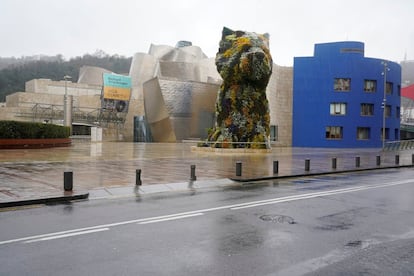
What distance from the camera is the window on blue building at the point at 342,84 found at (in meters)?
58.8

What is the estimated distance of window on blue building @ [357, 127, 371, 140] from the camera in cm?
5881

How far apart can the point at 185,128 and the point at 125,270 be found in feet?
193

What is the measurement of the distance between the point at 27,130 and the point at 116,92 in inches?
1432

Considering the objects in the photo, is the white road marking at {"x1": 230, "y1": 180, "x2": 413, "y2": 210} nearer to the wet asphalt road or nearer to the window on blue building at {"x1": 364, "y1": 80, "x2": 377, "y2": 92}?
the wet asphalt road

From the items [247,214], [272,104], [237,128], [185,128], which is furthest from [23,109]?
[247,214]

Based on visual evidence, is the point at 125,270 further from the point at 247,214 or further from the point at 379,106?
the point at 379,106

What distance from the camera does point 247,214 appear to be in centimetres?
897

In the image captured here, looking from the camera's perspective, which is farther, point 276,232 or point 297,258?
point 276,232

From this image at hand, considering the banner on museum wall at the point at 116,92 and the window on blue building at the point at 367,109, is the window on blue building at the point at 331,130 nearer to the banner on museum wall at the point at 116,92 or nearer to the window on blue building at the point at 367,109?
the window on blue building at the point at 367,109

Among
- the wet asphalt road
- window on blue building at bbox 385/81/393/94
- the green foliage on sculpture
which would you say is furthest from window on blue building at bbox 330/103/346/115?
the wet asphalt road

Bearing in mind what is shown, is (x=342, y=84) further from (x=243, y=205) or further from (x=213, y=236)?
(x=213, y=236)

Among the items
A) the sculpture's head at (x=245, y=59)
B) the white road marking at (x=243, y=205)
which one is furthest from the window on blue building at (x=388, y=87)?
the white road marking at (x=243, y=205)

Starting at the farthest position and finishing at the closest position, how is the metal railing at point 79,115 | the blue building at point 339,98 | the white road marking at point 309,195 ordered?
1. the metal railing at point 79,115
2. the blue building at point 339,98
3. the white road marking at point 309,195

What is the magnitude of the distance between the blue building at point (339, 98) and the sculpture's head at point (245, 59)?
84.2 feet
